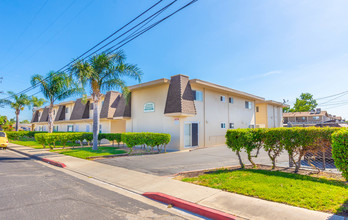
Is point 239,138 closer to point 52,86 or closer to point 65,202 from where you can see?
point 65,202

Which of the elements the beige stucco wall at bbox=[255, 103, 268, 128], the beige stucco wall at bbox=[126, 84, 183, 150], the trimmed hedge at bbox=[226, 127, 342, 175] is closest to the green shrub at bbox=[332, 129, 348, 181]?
the trimmed hedge at bbox=[226, 127, 342, 175]

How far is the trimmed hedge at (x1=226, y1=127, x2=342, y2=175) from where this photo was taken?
6.47 meters

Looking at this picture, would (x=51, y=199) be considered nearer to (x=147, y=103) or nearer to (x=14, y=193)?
(x=14, y=193)

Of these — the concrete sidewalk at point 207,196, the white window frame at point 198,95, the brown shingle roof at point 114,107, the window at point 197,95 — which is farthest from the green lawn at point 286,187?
the brown shingle roof at point 114,107

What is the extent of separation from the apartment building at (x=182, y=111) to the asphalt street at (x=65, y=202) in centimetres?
1005

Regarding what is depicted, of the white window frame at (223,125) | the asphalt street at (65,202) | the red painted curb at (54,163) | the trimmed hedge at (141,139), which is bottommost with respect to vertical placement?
the red painted curb at (54,163)

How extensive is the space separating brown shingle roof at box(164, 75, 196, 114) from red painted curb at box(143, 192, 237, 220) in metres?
9.94

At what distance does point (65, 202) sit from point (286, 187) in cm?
596

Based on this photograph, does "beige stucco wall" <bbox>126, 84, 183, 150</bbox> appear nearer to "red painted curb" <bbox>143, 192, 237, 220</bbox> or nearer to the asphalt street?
the asphalt street

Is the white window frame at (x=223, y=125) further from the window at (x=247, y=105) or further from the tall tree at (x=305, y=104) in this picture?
the tall tree at (x=305, y=104)

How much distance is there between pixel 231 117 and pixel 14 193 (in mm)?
20284

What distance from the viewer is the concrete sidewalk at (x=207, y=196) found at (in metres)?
4.12

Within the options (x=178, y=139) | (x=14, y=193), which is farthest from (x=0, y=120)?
(x=14, y=193)

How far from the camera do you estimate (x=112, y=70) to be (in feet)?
52.5
